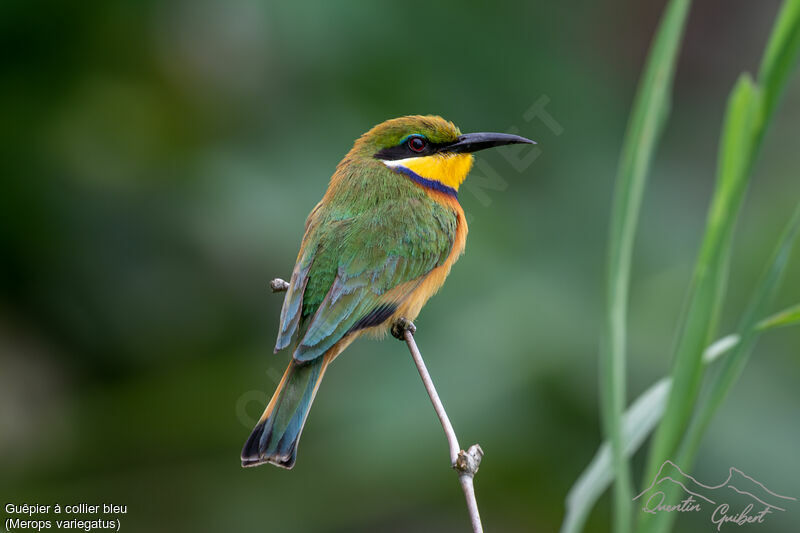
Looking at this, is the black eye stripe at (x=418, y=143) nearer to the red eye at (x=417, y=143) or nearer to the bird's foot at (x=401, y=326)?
the red eye at (x=417, y=143)

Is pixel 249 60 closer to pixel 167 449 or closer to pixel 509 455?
pixel 167 449

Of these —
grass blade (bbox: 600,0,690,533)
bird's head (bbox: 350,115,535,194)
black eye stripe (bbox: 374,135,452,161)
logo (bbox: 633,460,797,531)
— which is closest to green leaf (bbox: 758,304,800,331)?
grass blade (bbox: 600,0,690,533)

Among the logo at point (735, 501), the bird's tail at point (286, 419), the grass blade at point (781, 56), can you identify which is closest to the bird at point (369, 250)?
the bird's tail at point (286, 419)

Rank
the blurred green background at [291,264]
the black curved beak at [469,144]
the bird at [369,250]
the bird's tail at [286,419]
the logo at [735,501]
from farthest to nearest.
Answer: the blurred green background at [291,264], the logo at [735,501], the black curved beak at [469,144], the bird at [369,250], the bird's tail at [286,419]

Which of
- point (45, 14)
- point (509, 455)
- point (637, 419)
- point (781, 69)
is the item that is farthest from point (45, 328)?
point (781, 69)

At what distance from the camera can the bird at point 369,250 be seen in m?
1.38

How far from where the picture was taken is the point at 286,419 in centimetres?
135

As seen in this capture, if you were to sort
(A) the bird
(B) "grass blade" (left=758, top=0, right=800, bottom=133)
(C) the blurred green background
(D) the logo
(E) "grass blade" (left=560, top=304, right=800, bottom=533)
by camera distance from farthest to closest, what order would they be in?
(C) the blurred green background, (D) the logo, (A) the bird, (E) "grass blade" (left=560, top=304, right=800, bottom=533), (B) "grass blade" (left=758, top=0, right=800, bottom=133)

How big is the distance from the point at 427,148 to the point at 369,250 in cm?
24

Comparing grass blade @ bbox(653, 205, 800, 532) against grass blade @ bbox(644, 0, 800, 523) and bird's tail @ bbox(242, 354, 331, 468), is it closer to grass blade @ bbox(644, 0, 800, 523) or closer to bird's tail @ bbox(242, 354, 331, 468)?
grass blade @ bbox(644, 0, 800, 523)

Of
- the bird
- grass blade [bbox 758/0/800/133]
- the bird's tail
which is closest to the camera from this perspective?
grass blade [bbox 758/0/800/133]

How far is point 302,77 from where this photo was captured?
124 inches

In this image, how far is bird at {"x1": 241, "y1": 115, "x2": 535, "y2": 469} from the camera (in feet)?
4.51

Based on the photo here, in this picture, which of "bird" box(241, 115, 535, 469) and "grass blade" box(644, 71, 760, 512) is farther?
"bird" box(241, 115, 535, 469)
